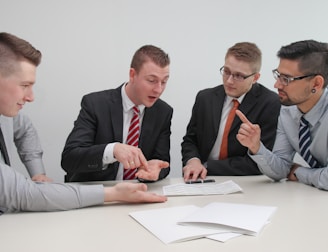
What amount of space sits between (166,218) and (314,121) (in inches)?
40.4

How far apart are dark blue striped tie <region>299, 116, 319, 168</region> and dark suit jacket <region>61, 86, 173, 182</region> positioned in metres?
0.73

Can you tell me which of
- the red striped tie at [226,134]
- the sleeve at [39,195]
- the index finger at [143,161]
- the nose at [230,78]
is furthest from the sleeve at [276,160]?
the sleeve at [39,195]

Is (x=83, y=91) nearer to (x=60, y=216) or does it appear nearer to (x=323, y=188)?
(x=60, y=216)

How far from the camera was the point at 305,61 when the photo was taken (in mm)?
1803

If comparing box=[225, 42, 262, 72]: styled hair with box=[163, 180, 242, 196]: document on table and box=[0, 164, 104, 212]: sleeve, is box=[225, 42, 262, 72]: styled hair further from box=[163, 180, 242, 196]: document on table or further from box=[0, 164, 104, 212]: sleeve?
box=[0, 164, 104, 212]: sleeve

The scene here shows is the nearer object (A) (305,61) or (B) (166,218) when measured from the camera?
(B) (166,218)

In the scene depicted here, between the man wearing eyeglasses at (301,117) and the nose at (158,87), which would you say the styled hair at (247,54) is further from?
the nose at (158,87)

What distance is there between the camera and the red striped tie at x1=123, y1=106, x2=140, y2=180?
6.42 ft

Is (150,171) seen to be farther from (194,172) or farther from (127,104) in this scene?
(127,104)

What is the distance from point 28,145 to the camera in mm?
1921

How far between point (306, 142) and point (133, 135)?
94 cm

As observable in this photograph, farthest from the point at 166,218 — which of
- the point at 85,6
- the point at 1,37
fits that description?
the point at 85,6

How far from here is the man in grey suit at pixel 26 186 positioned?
120 cm

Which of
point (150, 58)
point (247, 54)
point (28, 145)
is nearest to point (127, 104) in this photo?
point (150, 58)
